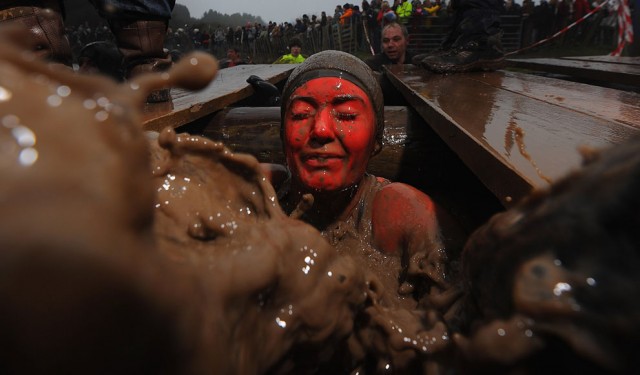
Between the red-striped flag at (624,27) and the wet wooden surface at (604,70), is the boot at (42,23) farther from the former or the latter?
the red-striped flag at (624,27)

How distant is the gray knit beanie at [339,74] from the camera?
7.35 feet

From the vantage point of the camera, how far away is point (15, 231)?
0.45 m

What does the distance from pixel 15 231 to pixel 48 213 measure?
0.12 feet

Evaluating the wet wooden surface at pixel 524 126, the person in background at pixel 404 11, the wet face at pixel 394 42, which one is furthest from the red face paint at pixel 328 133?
the person in background at pixel 404 11

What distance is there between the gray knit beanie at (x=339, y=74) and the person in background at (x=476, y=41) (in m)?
2.78

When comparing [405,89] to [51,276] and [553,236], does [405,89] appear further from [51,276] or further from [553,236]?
[51,276]

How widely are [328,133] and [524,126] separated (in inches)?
35.8

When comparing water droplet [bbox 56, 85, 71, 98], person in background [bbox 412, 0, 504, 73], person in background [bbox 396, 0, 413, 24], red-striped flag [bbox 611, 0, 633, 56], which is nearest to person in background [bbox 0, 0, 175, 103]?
water droplet [bbox 56, 85, 71, 98]

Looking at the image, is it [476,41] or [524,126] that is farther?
[476,41]

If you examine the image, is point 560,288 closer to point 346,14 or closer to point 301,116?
point 301,116

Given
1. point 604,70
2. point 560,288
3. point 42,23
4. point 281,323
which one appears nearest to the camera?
point 560,288

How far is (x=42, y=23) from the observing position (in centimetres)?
305

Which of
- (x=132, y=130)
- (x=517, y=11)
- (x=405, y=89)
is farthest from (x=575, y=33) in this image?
(x=132, y=130)

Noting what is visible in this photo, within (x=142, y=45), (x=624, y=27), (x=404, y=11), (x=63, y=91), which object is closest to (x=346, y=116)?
(x=63, y=91)
